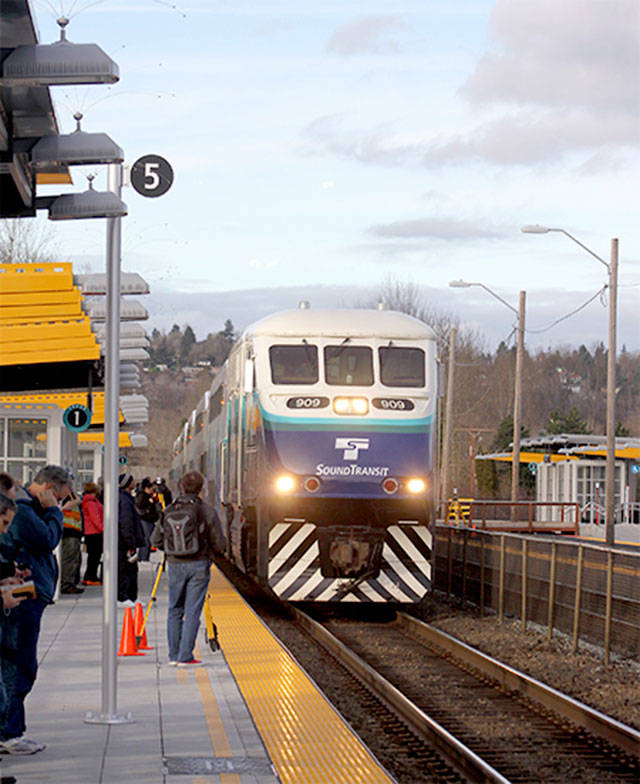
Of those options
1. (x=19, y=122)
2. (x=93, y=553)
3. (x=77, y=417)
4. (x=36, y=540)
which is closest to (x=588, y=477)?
(x=93, y=553)

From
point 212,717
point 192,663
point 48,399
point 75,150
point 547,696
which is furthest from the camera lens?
point 48,399

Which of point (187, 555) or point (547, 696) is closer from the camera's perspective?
point (547, 696)

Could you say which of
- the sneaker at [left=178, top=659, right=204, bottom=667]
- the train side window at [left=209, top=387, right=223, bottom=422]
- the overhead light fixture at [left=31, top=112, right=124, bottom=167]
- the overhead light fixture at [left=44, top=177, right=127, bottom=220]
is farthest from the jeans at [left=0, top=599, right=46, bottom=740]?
the train side window at [left=209, top=387, right=223, bottom=422]

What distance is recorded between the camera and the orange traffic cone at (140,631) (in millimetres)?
13688

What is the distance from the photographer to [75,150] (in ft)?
26.9

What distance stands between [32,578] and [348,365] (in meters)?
9.53

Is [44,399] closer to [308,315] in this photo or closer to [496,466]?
[308,315]

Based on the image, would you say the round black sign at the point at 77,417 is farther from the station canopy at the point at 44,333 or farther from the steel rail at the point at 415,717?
the steel rail at the point at 415,717

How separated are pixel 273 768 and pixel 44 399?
56.1ft

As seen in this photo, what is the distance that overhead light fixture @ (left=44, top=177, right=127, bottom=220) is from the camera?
8.80 m

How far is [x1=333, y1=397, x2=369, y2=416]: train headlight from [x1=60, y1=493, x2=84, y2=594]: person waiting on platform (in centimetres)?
460

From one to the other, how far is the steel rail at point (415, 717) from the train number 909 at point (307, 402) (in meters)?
2.83

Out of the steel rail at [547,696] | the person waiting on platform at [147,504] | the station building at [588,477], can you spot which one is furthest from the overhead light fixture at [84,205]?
the station building at [588,477]

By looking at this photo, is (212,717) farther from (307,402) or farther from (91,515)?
(91,515)
